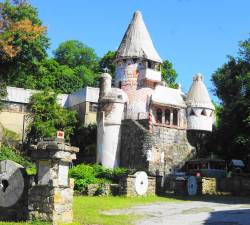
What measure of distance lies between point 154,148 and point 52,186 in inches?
1001

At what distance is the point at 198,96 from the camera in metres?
45.4

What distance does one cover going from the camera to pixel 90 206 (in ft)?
71.2

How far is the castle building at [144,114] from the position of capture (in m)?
40.8

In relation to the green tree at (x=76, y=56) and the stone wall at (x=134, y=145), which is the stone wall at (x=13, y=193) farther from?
the green tree at (x=76, y=56)

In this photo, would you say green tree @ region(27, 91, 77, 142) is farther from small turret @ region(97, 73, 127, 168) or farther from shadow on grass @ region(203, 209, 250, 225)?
shadow on grass @ region(203, 209, 250, 225)

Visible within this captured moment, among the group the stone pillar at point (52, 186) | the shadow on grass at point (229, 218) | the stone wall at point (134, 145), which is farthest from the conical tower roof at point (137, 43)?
the stone pillar at point (52, 186)

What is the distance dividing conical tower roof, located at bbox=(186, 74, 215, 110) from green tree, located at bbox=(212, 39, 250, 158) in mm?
3054

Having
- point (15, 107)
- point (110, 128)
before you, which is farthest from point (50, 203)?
point (15, 107)

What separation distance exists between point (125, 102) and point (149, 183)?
1346 centimetres

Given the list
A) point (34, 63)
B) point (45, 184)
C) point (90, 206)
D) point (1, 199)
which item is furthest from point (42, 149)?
point (34, 63)

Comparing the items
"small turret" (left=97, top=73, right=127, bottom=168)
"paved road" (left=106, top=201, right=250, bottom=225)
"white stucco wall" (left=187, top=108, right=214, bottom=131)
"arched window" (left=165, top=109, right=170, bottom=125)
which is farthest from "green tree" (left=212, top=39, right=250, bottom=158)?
"paved road" (left=106, top=201, right=250, bottom=225)

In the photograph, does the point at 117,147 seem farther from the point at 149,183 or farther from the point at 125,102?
the point at 149,183

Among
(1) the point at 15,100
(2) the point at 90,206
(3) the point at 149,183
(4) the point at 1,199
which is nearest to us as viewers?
(4) the point at 1,199

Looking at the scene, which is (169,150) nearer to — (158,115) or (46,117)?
(158,115)
